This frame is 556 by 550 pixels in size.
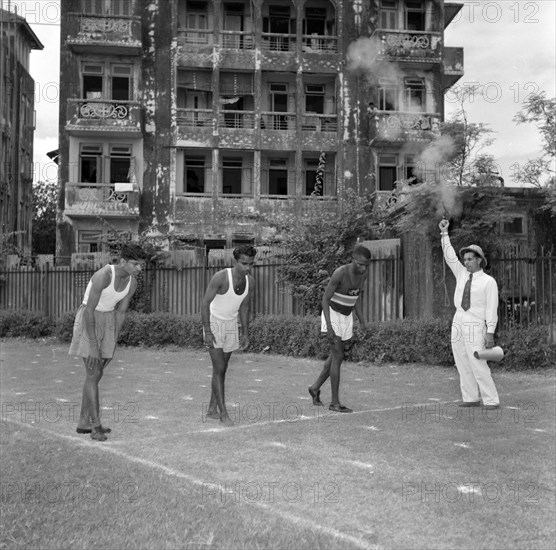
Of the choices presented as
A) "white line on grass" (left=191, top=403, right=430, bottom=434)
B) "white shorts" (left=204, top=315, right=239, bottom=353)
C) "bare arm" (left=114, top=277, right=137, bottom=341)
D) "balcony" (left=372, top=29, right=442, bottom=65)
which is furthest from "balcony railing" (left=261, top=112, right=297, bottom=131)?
"bare arm" (left=114, top=277, right=137, bottom=341)

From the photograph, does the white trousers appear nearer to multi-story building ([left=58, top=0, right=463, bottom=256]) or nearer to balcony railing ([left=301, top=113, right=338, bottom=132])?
multi-story building ([left=58, top=0, right=463, bottom=256])

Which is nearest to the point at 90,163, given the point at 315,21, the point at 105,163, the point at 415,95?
the point at 105,163

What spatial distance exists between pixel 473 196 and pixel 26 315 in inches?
530

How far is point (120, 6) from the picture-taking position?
91.5 feet

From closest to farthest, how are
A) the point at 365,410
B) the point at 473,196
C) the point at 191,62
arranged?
the point at 365,410 < the point at 473,196 < the point at 191,62

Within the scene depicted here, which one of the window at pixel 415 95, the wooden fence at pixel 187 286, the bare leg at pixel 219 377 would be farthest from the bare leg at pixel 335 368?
the window at pixel 415 95

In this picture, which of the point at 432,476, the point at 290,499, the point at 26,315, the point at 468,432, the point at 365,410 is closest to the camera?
the point at 290,499

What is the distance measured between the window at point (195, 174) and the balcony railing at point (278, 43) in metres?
4.87

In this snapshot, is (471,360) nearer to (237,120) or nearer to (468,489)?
(468,489)

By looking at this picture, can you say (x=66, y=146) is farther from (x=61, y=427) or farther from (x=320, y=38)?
(x=61, y=427)

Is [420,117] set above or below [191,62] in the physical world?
below

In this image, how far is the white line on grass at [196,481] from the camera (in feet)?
→ 15.5

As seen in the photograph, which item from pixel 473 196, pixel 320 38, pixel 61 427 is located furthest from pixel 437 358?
pixel 320 38

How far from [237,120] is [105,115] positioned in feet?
15.5
